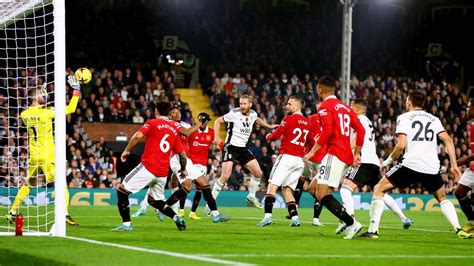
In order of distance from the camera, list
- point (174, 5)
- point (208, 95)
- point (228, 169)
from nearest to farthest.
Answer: point (228, 169)
point (208, 95)
point (174, 5)

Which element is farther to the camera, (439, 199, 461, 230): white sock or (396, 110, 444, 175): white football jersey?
(439, 199, 461, 230): white sock

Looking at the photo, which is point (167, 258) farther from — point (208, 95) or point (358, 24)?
point (358, 24)

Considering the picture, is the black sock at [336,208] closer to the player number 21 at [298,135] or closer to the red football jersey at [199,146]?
the player number 21 at [298,135]

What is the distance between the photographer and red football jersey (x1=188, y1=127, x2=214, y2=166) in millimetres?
19469

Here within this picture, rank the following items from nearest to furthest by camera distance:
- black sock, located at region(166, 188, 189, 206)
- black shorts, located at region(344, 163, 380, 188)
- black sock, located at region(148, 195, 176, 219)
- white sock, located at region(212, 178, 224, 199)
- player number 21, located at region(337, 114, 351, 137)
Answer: player number 21, located at region(337, 114, 351, 137), black sock, located at region(148, 195, 176, 219), black shorts, located at region(344, 163, 380, 188), black sock, located at region(166, 188, 189, 206), white sock, located at region(212, 178, 224, 199)

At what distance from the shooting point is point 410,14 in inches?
1946

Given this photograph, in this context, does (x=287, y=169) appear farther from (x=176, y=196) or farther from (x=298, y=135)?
(x=176, y=196)

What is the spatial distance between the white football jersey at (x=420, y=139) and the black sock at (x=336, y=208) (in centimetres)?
132

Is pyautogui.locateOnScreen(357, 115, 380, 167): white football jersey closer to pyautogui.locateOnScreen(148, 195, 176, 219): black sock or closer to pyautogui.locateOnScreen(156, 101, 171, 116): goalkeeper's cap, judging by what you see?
pyautogui.locateOnScreen(156, 101, 171, 116): goalkeeper's cap

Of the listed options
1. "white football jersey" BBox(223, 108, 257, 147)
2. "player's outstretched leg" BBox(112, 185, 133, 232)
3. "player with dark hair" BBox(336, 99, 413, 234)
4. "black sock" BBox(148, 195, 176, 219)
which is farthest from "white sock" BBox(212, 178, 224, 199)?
"player's outstretched leg" BBox(112, 185, 133, 232)

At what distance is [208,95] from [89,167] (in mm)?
9330

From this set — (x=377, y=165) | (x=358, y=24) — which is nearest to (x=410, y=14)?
(x=358, y=24)

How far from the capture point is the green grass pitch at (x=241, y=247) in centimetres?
979

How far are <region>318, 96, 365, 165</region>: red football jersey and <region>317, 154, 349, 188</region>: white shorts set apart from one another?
8cm
